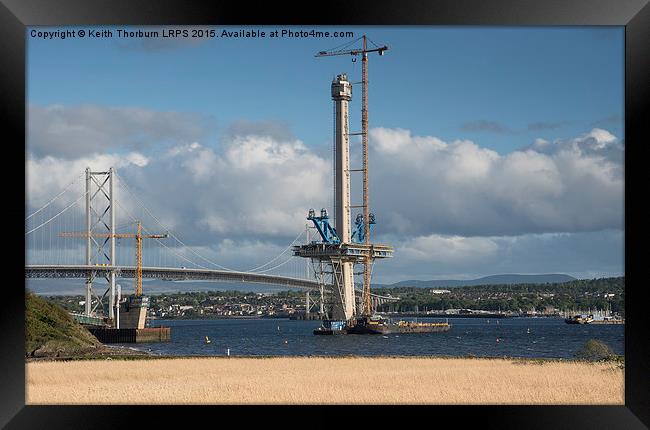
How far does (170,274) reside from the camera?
79.3 metres

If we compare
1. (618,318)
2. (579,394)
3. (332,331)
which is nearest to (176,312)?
(618,318)

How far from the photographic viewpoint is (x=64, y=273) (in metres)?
69.8

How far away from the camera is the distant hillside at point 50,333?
105ft

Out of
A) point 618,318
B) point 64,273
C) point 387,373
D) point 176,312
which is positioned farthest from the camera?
point 176,312

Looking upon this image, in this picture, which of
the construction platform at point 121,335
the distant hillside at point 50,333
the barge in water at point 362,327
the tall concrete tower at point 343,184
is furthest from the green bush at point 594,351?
the tall concrete tower at point 343,184

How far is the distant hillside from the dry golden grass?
15.5 feet

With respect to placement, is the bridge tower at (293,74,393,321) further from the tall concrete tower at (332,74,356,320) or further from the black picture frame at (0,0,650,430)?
the black picture frame at (0,0,650,430)

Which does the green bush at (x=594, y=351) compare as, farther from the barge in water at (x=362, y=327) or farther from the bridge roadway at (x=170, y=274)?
the barge in water at (x=362, y=327)

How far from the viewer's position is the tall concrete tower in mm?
78688

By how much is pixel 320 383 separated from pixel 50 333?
1826cm

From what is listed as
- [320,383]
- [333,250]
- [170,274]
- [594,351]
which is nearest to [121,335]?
[170,274]
